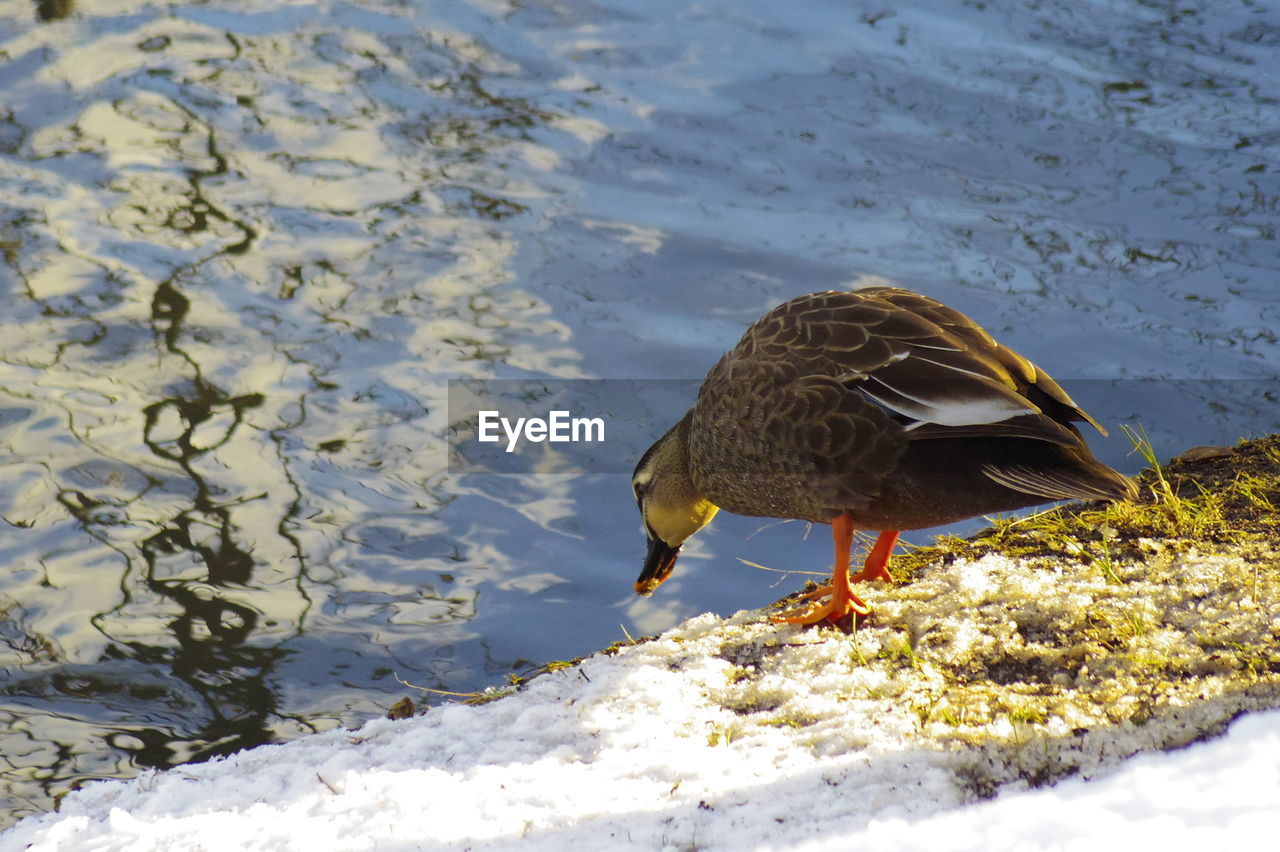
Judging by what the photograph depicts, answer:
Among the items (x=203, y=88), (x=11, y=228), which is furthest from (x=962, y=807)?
(x=203, y=88)

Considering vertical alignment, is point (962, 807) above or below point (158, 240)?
above

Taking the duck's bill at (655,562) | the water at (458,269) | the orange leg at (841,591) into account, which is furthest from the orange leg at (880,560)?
the water at (458,269)

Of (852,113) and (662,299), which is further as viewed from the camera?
(852,113)

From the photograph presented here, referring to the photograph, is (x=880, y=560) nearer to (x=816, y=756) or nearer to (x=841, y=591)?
(x=841, y=591)

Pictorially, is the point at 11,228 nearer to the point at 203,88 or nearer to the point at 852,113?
the point at 203,88

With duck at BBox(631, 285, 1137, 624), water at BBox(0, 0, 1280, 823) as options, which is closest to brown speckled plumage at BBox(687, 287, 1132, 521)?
duck at BBox(631, 285, 1137, 624)

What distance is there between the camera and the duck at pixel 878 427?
3125 mm

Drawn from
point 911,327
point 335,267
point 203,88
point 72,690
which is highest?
point 911,327

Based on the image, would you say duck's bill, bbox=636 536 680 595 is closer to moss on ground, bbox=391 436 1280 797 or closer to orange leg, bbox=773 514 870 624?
moss on ground, bbox=391 436 1280 797

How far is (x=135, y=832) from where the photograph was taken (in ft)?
9.05

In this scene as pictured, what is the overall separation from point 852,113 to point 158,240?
14.3ft

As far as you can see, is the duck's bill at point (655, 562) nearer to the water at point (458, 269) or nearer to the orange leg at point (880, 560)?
the water at point (458, 269)

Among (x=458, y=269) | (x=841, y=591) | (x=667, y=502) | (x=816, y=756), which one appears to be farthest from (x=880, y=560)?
(x=458, y=269)

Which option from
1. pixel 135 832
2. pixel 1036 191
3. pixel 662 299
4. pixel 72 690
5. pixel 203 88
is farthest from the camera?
pixel 203 88
